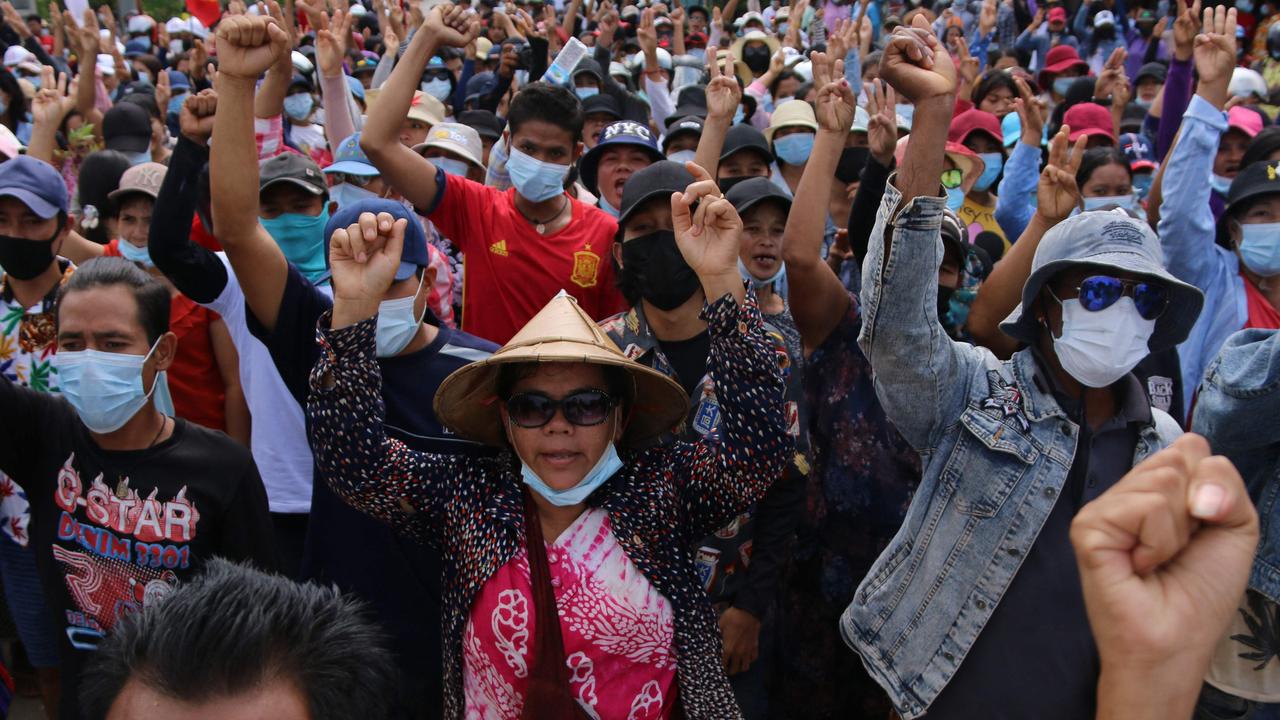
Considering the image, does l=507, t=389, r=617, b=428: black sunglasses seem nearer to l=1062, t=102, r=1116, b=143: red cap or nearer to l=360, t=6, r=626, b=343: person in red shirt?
l=360, t=6, r=626, b=343: person in red shirt

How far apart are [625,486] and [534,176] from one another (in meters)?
2.29

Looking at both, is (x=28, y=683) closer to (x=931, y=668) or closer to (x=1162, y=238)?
(x=931, y=668)

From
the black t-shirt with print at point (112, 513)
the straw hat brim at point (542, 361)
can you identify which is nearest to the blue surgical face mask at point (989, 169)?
the straw hat brim at point (542, 361)

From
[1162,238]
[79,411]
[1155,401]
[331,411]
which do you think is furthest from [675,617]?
[1162,238]

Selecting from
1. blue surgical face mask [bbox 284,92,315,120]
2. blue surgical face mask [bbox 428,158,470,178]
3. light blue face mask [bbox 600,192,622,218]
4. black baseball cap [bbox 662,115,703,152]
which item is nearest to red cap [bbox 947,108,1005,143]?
black baseball cap [bbox 662,115,703,152]

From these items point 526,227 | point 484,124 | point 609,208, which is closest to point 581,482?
point 526,227

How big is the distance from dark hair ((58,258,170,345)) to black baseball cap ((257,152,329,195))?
3.80 feet

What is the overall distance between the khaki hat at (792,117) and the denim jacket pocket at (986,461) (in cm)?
417

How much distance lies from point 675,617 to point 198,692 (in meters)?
1.12

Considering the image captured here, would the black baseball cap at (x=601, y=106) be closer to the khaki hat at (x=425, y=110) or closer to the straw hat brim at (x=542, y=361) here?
the khaki hat at (x=425, y=110)

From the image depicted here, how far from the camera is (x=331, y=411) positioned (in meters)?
2.18

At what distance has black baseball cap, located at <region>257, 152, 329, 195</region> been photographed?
4012 millimetres

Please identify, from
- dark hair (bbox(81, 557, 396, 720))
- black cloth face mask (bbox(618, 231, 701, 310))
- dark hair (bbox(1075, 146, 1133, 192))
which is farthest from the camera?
dark hair (bbox(1075, 146, 1133, 192))

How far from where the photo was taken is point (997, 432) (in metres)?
2.35
